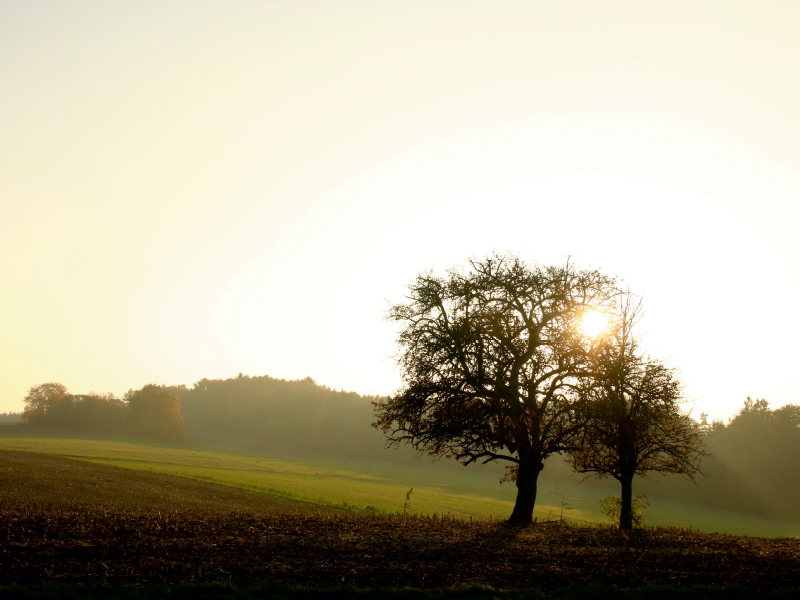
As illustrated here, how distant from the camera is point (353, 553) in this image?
13.5 meters

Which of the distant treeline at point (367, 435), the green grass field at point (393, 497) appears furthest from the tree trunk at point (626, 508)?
the distant treeline at point (367, 435)

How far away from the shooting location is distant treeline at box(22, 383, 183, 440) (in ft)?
391

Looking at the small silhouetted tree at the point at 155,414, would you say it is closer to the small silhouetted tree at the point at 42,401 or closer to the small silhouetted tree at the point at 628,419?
the small silhouetted tree at the point at 42,401

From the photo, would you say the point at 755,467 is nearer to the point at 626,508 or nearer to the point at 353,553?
the point at 626,508

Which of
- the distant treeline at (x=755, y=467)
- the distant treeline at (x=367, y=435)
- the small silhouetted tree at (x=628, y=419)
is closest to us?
the small silhouetted tree at (x=628, y=419)

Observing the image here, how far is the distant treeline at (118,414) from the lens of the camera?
11906 centimetres

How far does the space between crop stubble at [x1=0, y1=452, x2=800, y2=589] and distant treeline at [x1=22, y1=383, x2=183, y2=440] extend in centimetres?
10622

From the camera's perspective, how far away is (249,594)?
33.5 feet

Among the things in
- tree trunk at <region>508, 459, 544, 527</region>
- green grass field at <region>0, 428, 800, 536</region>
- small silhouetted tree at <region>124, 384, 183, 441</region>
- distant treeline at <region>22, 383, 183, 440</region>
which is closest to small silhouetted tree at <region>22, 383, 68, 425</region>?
distant treeline at <region>22, 383, 183, 440</region>

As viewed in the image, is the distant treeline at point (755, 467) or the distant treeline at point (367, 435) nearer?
the distant treeline at point (755, 467)

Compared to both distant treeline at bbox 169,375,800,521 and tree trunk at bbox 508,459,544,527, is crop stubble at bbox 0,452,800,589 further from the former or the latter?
distant treeline at bbox 169,375,800,521

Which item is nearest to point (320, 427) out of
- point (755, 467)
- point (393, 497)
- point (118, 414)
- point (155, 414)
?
point (155, 414)

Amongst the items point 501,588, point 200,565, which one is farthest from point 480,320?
point 200,565

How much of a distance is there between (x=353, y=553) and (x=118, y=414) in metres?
125
